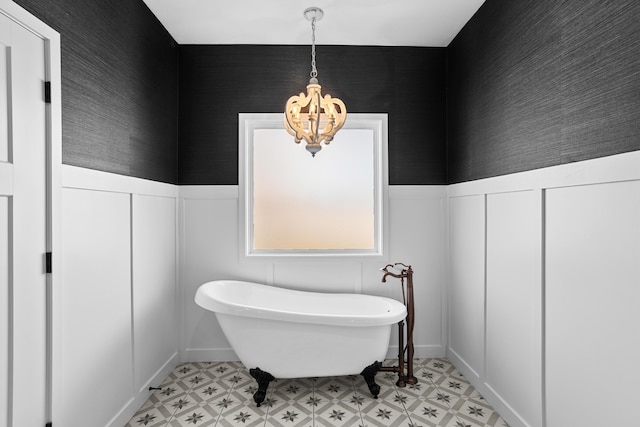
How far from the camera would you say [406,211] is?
10.0 feet

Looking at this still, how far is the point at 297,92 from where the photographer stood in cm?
303

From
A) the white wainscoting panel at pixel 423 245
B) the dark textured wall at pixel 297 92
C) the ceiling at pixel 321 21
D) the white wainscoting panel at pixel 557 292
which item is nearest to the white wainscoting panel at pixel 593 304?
the white wainscoting panel at pixel 557 292

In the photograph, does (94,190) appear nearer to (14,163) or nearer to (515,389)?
(14,163)

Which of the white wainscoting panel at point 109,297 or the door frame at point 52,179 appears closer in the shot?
the door frame at point 52,179

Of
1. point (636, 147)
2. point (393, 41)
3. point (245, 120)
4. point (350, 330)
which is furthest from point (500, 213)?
point (245, 120)

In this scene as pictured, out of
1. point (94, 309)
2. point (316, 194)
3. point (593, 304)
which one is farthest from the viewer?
point (316, 194)

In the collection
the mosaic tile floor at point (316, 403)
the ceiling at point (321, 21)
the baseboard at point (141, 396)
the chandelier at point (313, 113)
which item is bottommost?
the mosaic tile floor at point (316, 403)

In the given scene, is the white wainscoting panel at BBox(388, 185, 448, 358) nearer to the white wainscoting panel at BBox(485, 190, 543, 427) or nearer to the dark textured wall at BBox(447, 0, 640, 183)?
the dark textured wall at BBox(447, 0, 640, 183)

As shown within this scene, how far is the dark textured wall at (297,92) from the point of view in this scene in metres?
3.01

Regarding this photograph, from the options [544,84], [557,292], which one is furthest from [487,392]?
[544,84]

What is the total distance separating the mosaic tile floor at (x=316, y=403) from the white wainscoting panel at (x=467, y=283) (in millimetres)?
207

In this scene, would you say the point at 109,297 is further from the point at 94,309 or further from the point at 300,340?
the point at 300,340

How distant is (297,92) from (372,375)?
2147 millimetres

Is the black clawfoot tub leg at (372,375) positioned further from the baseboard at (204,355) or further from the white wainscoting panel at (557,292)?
the baseboard at (204,355)
